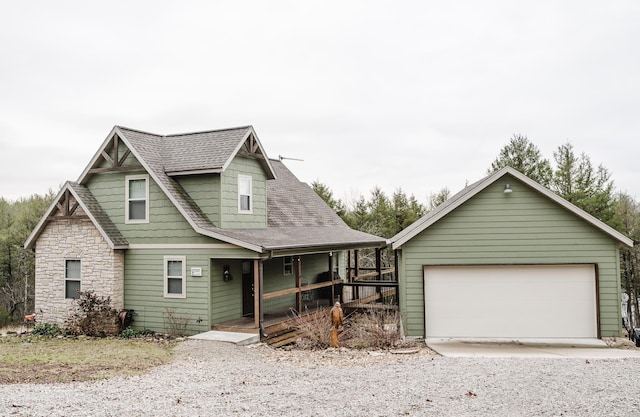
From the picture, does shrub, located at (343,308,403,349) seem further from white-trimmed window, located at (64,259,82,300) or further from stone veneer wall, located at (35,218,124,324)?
white-trimmed window, located at (64,259,82,300)

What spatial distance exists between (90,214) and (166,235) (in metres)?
2.58

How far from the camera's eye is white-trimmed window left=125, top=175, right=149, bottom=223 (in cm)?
1576

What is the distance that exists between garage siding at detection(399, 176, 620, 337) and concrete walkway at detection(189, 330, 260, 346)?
4.32 m

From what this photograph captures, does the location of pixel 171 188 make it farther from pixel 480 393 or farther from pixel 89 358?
pixel 480 393

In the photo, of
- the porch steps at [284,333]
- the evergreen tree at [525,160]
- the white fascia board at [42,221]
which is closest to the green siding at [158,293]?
the porch steps at [284,333]

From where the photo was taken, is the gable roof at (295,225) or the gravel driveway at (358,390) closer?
the gravel driveway at (358,390)

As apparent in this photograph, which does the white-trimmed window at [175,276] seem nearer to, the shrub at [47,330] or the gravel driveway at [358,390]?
the shrub at [47,330]

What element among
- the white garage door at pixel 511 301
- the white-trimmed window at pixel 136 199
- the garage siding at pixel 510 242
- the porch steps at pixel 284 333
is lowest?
the porch steps at pixel 284 333

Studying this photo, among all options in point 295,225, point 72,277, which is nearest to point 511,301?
point 295,225

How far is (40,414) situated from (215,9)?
14.1 meters

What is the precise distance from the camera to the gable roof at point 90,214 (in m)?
15.5

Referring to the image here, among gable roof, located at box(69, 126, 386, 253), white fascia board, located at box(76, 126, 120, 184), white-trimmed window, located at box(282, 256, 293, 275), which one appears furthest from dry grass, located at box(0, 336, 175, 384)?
white-trimmed window, located at box(282, 256, 293, 275)

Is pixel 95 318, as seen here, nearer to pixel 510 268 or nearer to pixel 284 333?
pixel 284 333

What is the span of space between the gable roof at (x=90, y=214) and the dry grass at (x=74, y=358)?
310 cm
